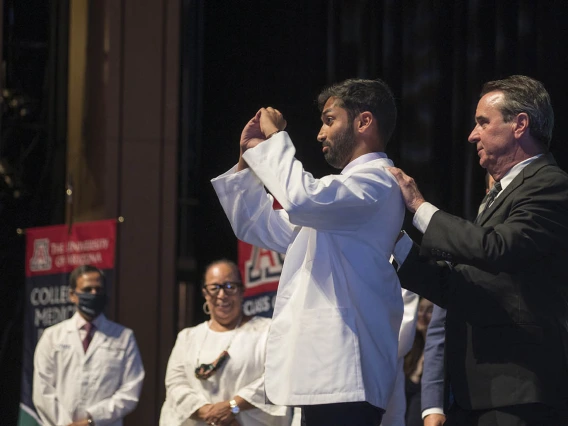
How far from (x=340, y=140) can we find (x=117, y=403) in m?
2.99

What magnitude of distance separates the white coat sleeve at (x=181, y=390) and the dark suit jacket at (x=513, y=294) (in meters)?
2.21

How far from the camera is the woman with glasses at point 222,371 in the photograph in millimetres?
4664

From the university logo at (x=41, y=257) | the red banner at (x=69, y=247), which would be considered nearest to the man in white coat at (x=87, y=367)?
the red banner at (x=69, y=247)

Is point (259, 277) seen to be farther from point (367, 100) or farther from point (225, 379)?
point (367, 100)

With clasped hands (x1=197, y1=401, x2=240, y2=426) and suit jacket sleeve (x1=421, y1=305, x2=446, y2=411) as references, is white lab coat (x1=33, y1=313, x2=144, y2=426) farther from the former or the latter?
suit jacket sleeve (x1=421, y1=305, x2=446, y2=411)

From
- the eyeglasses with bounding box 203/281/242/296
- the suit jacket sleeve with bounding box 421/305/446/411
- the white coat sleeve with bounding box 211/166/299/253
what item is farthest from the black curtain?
the white coat sleeve with bounding box 211/166/299/253

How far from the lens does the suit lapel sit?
2686 millimetres

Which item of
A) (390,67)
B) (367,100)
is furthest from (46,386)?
(367,100)

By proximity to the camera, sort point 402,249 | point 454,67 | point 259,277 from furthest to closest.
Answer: point 454,67, point 259,277, point 402,249

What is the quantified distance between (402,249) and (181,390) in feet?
7.26

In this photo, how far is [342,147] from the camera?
2797mm

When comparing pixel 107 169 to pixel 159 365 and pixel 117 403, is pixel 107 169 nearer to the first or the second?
pixel 159 365

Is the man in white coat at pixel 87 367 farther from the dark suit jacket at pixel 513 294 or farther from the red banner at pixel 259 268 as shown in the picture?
the dark suit jacket at pixel 513 294

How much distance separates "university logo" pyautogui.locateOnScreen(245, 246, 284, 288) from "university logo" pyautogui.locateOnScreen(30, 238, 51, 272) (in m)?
1.32
